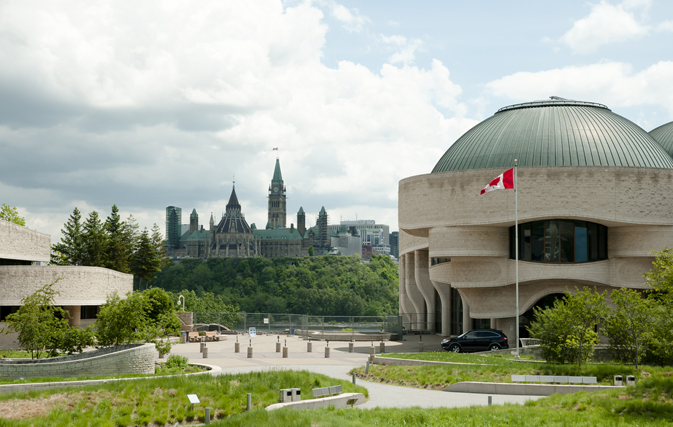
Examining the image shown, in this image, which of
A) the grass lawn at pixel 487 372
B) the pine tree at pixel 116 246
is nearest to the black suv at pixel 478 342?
the grass lawn at pixel 487 372

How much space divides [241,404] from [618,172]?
104 feet

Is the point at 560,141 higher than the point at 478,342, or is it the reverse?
the point at 560,141

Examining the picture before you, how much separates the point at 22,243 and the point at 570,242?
37.7 meters

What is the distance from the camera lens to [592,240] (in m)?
43.5

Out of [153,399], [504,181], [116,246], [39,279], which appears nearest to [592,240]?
[504,181]

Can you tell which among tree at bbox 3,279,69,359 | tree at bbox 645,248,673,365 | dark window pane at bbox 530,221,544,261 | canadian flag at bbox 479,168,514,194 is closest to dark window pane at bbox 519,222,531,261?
dark window pane at bbox 530,221,544,261

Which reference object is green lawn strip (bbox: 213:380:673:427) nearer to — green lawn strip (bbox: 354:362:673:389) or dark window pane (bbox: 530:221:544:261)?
green lawn strip (bbox: 354:362:673:389)

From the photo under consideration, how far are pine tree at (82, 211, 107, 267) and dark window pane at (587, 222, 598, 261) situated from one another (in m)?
48.0

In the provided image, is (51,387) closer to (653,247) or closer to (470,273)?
(470,273)

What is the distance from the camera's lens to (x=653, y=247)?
41.3 m

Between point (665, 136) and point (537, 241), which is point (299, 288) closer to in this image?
point (665, 136)

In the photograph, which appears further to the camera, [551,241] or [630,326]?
[551,241]

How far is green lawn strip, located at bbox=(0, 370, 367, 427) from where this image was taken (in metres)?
16.8

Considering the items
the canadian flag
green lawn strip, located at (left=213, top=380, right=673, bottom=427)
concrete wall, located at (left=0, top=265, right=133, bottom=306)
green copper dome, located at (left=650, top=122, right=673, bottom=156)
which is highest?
green copper dome, located at (left=650, top=122, right=673, bottom=156)
